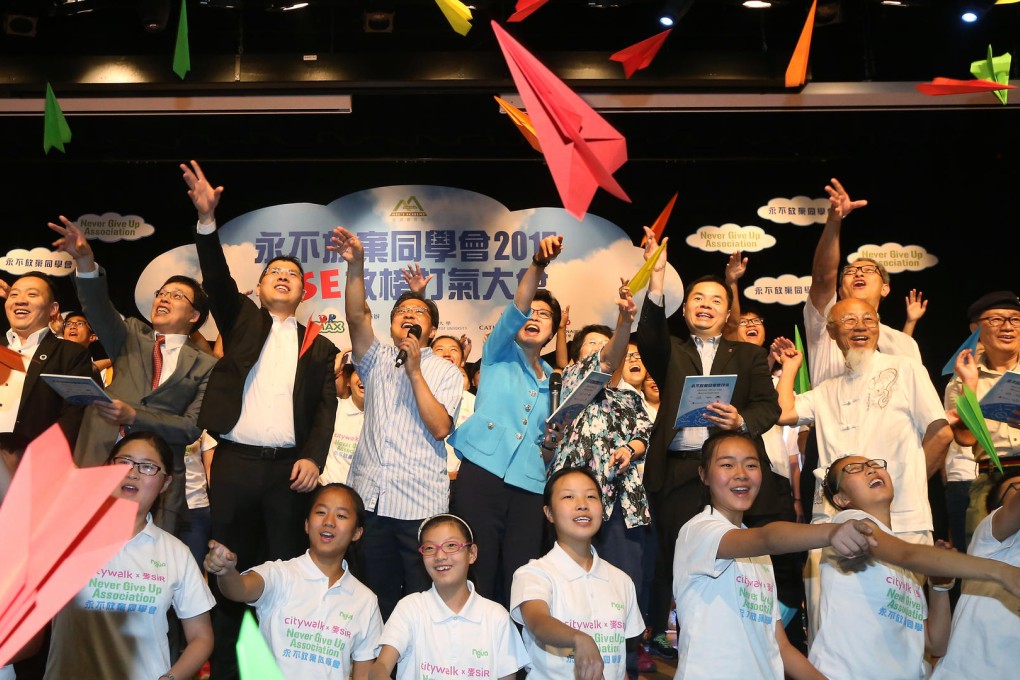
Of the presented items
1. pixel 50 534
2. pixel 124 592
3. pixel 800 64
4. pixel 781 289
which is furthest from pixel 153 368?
pixel 781 289

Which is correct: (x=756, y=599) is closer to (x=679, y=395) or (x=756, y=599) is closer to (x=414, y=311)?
(x=679, y=395)

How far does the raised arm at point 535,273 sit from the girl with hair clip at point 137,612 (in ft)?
4.20

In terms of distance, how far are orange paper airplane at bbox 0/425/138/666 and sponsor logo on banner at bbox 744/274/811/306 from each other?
193 inches

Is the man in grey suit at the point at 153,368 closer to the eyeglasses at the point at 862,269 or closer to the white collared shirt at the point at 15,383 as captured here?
the white collared shirt at the point at 15,383

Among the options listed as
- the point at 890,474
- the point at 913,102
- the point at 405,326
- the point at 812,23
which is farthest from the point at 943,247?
the point at 405,326

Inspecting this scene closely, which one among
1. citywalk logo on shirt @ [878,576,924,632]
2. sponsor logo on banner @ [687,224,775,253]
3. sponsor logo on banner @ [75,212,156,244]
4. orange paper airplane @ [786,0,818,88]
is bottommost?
citywalk logo on shirt @ [878,576,924,632]

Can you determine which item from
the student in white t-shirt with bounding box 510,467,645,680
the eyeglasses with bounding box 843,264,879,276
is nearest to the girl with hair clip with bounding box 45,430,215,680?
the student in white t-shirt with bounding box 510,467,645,680

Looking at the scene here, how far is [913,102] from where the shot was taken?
215 inches

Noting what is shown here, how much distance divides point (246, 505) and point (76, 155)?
361 centimetres

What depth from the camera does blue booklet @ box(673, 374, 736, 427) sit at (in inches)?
123

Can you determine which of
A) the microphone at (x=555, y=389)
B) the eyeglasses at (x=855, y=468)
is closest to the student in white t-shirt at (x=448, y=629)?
the microphone at (x=555, y=389)

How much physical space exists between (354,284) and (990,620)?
2.27 metres

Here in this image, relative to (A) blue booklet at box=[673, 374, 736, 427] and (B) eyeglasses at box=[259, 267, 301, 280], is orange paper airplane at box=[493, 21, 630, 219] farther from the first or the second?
(B) eyeglasses at box=[259, 267, 301, 280]

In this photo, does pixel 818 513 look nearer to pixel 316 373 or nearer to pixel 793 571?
pixel 793 571
